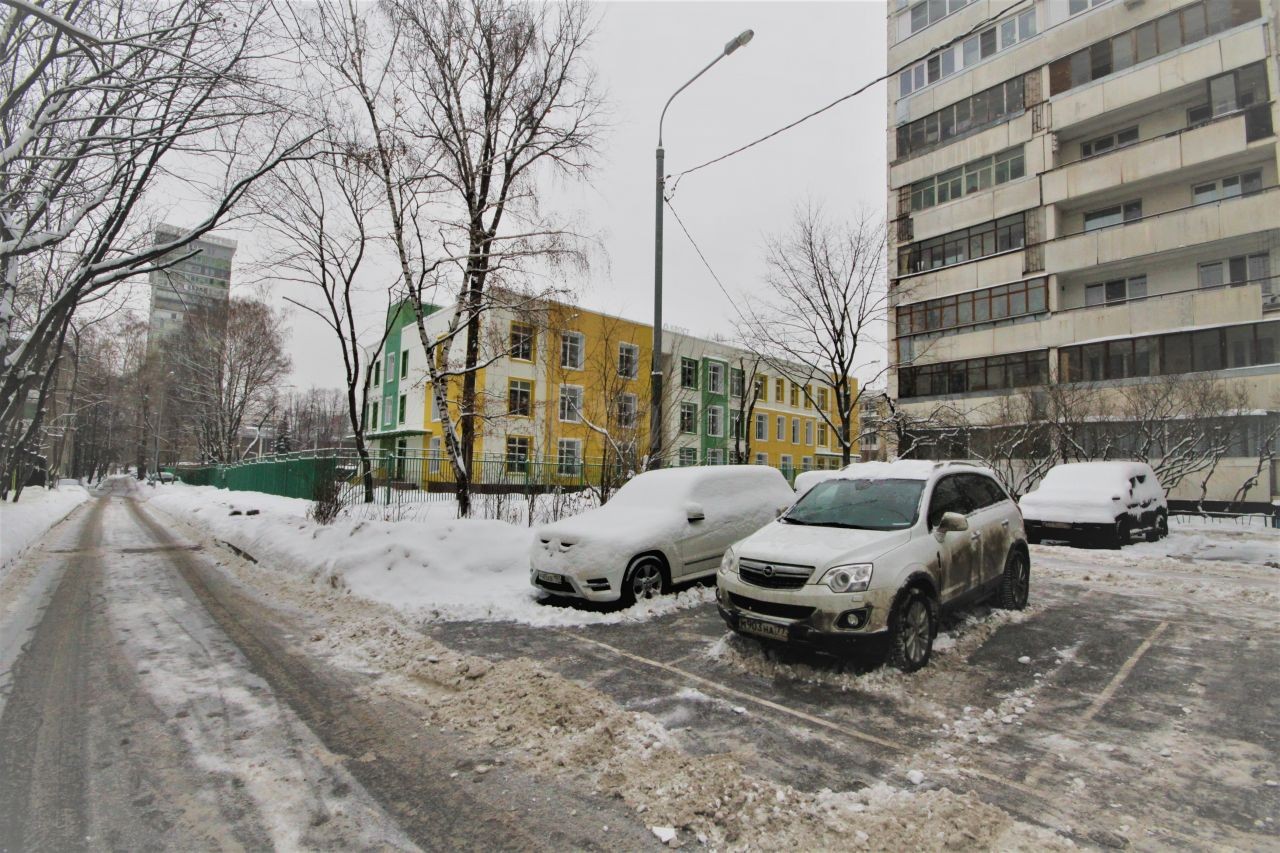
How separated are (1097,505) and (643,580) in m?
11.2

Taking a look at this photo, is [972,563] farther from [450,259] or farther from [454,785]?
[450,259]

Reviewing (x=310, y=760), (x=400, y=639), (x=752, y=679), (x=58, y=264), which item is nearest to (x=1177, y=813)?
(x=752, y=679)

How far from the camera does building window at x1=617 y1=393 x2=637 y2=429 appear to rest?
1600 centimetres

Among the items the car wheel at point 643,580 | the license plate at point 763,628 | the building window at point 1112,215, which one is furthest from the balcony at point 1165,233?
the license plate at point 763,628

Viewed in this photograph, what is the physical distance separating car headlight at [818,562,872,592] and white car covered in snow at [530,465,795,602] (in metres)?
2.98

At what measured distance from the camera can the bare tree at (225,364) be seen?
3869cm

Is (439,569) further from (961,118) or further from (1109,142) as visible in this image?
(961,118)

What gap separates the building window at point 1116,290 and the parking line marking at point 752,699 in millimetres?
28748

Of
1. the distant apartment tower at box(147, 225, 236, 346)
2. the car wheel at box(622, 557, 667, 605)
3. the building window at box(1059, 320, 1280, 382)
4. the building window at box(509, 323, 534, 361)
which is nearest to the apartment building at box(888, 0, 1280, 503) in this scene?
the building window at box(1059, 320, 1280, 382)

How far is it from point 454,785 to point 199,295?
63.3 feet

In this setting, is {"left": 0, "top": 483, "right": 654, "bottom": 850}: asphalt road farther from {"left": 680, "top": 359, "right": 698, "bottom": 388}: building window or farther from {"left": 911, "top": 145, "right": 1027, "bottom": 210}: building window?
A: {"left": 911, "top": 145, "right": 1027, "bottom": 210}: building window

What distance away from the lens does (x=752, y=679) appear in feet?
16.4

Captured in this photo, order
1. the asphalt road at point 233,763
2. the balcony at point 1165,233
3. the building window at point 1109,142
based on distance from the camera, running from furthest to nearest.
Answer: the building window at point 1109,142
the balcony at point 1165,233
the asphalt road at point 233,763

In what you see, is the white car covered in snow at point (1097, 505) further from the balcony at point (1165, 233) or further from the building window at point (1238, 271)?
the balcony at point (1165, 233)
